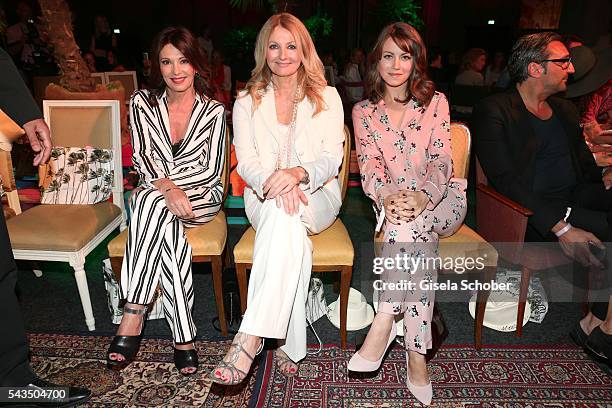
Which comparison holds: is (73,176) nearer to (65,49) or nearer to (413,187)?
(413,187)

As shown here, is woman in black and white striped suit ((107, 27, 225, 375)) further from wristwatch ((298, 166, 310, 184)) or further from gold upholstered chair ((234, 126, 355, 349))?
wristwatch ((298, 166, 310, 184))

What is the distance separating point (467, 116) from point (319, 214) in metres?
5.48

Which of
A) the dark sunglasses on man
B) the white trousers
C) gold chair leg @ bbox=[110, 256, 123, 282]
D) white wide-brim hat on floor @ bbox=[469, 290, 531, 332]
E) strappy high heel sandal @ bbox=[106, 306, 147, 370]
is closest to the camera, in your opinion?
the white trousers

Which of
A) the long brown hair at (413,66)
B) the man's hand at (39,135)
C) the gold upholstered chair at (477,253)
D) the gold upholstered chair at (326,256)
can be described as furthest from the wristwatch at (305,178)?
the man's hand at (39,135)

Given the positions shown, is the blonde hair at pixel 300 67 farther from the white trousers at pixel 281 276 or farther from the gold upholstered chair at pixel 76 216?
the gold upholstered chair at pixel 76 216

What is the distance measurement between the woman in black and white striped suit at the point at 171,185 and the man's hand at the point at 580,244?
1832mm

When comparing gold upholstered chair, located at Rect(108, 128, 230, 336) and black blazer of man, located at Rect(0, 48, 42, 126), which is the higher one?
black blazer of man, located at Rect(0, 48, 42, 126)

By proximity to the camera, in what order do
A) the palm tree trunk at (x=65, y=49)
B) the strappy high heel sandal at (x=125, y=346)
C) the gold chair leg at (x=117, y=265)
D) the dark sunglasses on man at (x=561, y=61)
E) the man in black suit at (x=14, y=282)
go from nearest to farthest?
the man in black suit at (x=14, y=282) → the strappy high heel sandal at (x=125, y=346) → the gold chair leg at (x=117, y=265) → the dark sunglasses on man at (x=561, y=61) → the palm tree trunk at (x=65, y=49)

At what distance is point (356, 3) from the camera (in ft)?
45.0

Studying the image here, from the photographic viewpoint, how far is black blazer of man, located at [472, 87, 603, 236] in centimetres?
245

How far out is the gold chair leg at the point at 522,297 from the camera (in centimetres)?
243

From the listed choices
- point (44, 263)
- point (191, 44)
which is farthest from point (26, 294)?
point (191, 44)

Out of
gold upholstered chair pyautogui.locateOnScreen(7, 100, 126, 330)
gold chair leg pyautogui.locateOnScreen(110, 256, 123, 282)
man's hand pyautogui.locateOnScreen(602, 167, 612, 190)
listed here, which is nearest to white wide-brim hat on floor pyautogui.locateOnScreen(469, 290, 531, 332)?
man's hand pyautogui.locateOnScreen(602, 167, 612, 190)

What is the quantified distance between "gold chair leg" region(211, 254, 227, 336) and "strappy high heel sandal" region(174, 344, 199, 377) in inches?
12.9
